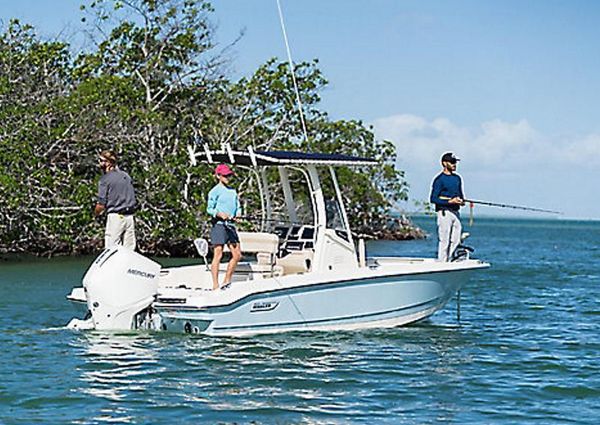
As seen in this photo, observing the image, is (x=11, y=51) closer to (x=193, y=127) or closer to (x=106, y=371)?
(x=193, y=127)

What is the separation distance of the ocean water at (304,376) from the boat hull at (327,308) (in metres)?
0.15

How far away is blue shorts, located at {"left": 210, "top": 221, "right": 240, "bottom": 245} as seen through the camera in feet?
40.8

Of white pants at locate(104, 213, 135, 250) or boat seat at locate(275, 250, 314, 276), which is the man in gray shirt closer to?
white pants at locate(104, 213, 135, 250)

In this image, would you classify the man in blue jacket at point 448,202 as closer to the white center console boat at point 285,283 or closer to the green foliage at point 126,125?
the white center console boat at point 285,283

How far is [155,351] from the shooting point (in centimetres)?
1120

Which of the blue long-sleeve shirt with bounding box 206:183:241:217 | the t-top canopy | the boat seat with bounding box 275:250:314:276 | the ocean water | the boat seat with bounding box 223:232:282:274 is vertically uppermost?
the t-top canopy

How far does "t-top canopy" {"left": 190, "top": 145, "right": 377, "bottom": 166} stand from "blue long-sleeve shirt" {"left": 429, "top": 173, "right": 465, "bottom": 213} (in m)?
0.84

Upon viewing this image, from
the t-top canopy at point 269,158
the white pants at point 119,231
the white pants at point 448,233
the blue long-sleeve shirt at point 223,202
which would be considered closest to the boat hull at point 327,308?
the white pants at point 448,233

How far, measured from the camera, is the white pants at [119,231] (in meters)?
12.6

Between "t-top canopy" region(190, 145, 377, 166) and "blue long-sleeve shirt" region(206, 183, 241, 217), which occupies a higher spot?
"t-top canopy" region(190, 145, 377, 166)

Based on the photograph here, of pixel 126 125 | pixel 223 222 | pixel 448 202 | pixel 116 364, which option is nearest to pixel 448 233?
pixel 448 202

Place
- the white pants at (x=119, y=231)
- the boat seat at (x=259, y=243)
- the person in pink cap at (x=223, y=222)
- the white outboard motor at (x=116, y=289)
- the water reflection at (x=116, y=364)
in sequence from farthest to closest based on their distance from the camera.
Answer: the boat seat at (x=259, y=243), the white pants at (x=119, y=231), the person in pink cap at (x=223, y=222), the white outboard motor at (x=116, y=289), the water reflection at (x=116, y=364)

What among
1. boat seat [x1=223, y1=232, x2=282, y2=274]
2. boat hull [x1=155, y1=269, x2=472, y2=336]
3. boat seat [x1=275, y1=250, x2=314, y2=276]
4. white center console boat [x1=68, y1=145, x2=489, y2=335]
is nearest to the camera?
white center console boat [x1=68, y1=145, x2=489, y2=335]

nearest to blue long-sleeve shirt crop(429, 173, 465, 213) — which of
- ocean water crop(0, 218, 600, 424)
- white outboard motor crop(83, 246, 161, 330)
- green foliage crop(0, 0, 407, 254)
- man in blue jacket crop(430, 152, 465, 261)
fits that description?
man in blue jacket crop(430, 152, 465, 261)
